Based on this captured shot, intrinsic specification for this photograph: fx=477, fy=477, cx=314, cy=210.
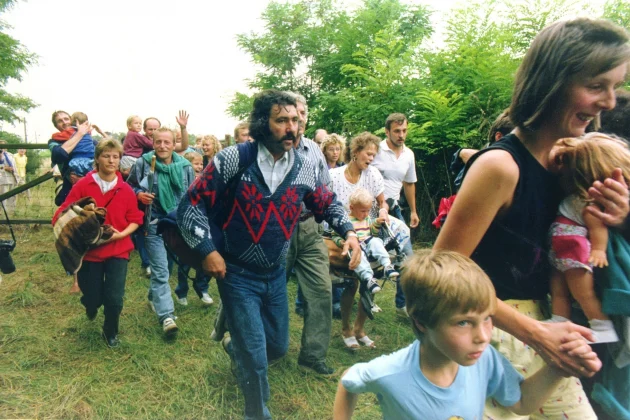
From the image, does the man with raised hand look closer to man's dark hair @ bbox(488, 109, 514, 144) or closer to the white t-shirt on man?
the white t-shirt on man

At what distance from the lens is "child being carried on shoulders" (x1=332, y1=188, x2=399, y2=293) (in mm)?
4133

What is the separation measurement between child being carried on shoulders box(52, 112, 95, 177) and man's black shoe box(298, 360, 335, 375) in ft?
12.5

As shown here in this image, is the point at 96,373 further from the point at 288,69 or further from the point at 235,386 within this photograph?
the point at 288,69

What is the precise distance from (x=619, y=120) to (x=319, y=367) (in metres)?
2.90

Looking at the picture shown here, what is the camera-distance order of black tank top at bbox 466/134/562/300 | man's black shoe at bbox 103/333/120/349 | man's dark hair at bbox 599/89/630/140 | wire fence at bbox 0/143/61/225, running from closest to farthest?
black tank top at bbox 466/134/562/300
man's dark hair at bbox 599/89/630/140
man's black shoe at bbox 103/333/120/349
wire fence at bbox 0/143/61/225

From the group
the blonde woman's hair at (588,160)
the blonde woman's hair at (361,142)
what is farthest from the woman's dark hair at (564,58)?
the blonde woman's hair at (361,142)

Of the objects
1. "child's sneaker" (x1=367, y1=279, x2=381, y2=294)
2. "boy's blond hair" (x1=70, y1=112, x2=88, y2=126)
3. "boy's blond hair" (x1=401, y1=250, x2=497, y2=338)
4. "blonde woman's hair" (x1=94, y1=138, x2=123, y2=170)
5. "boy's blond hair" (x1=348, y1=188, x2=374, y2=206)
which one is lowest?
"child's sneaker" (x1=367, y1=279, x2=381, y2=294)

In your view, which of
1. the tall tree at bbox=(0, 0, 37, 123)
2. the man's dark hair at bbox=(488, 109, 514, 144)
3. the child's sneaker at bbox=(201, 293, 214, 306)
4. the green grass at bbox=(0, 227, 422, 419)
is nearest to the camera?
the man's dark hair at bbox=(488, 109, 514, 144)

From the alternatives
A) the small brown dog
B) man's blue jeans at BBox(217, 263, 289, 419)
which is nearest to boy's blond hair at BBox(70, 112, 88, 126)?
the small brown dog

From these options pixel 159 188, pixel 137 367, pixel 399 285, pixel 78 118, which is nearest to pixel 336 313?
pixel 399 285

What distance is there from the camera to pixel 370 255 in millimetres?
4336

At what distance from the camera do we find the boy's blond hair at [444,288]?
4.68ft

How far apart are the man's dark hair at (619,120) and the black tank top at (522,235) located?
0.78m

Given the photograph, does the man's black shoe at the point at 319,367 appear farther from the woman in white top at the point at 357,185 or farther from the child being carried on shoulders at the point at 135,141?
the child being carried on shoulders at the point at 135,141
